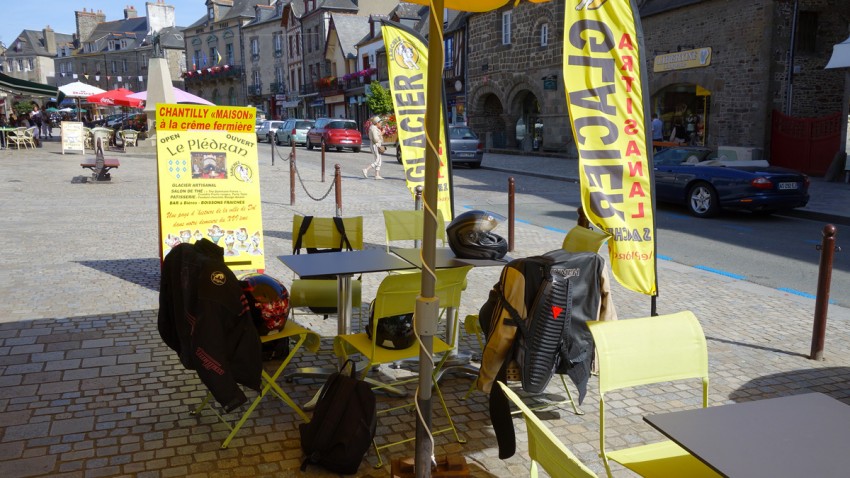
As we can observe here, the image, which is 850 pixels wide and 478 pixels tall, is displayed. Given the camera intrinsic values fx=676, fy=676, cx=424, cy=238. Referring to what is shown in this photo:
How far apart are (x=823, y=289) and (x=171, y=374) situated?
509 centimetres

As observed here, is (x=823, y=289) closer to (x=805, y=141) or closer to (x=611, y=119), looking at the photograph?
(x=611, y=119)

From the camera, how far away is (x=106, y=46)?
3538 inches

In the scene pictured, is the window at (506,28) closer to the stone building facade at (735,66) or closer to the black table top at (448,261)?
the stone building facade at (735,66)

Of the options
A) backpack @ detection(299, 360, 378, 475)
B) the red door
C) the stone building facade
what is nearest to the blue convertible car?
the stone building facade

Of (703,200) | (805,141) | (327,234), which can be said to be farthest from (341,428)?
(805,141)

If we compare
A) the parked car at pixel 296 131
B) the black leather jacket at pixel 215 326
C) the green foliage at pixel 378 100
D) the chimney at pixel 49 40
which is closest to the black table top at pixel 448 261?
the black leather jacket at pixel 215 326

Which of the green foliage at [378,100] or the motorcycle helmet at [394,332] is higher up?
the green foliage at [378,100]

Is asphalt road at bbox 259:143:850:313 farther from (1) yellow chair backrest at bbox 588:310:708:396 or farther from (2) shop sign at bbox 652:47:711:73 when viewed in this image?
(2) shop sign at bbox 652:47:711:73

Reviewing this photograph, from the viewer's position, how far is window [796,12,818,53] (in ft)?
65.3

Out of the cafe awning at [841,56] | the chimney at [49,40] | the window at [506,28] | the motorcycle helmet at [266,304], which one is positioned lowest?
the motorcycle helmet at [266,304]

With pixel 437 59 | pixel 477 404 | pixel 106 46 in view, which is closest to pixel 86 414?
pixel 477 404

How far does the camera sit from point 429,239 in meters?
2.89

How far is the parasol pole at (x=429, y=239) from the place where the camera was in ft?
9.30

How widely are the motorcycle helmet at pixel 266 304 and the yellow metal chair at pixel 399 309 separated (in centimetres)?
43
